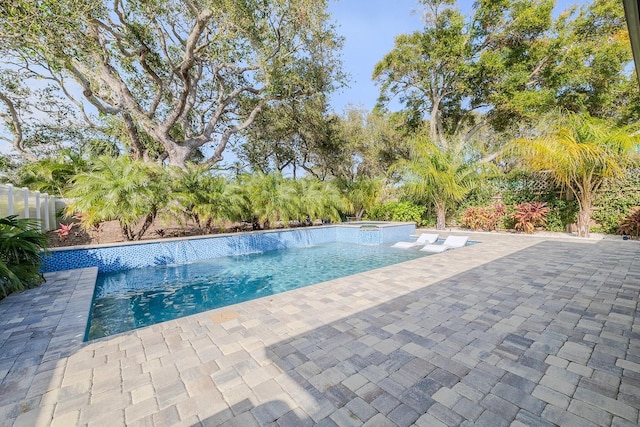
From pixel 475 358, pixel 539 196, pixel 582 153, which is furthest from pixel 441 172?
pixel 475 358

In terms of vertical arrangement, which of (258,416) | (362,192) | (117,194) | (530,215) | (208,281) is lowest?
(208,281)

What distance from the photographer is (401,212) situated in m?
14.1

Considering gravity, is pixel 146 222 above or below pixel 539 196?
below

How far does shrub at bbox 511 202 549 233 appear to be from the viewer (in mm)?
10211

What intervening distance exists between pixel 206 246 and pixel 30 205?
5437 millimetres

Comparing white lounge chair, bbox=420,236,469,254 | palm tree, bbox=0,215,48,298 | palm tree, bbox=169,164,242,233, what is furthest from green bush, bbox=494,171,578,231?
palm tree, bbox=0,215,48,298

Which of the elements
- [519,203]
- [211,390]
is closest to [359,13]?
[519,203]

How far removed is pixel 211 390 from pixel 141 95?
1637cm

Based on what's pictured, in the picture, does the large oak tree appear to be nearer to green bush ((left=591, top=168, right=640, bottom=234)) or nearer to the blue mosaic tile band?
the blue mosaic tile band

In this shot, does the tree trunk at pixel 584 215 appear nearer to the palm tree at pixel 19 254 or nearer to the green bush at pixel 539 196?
the green bush at pixel 539 196

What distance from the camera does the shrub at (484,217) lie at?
1138cm

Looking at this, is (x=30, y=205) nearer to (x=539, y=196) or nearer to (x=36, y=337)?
(x=36, y=337)

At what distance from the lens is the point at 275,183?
11625 mm

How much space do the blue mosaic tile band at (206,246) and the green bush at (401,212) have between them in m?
1.35
